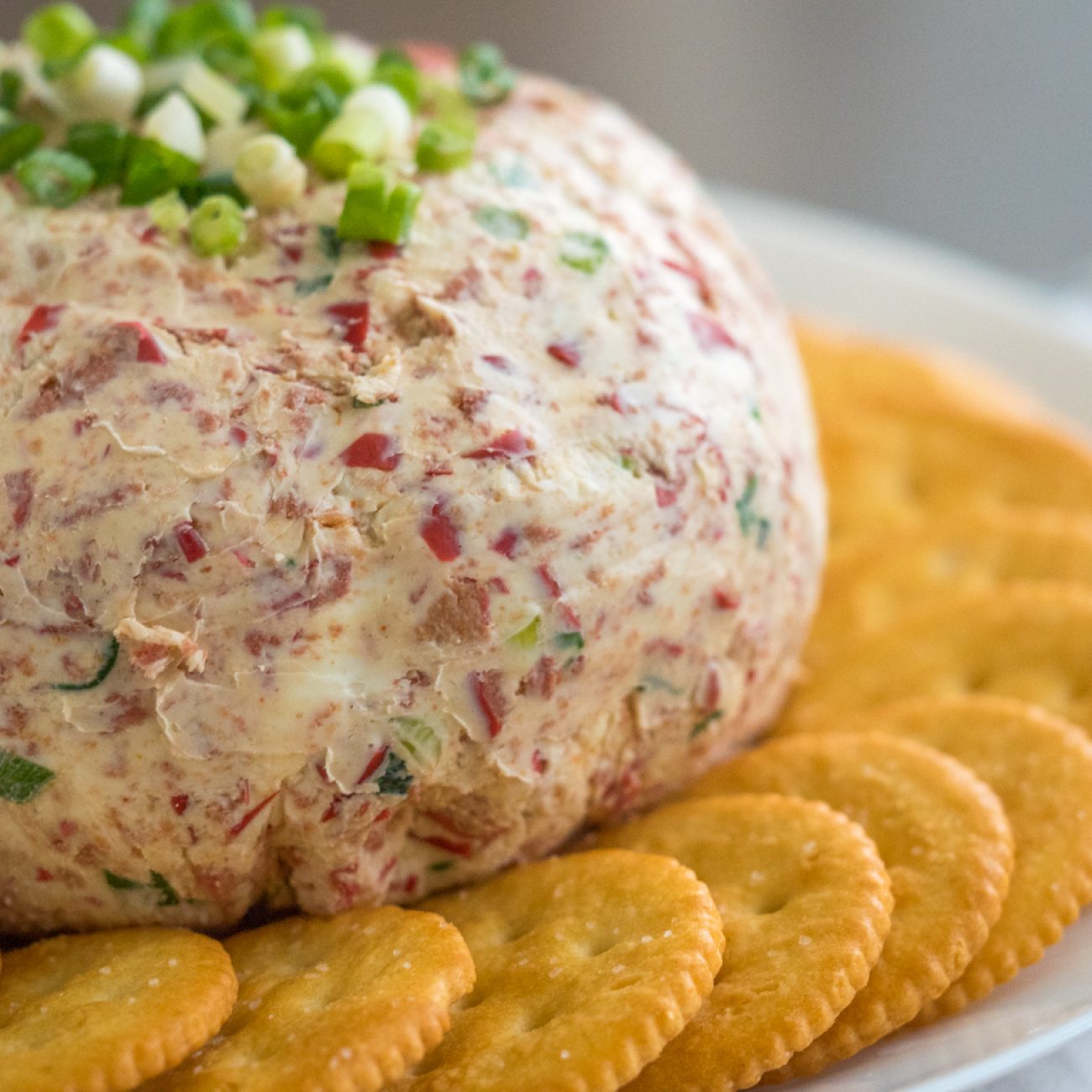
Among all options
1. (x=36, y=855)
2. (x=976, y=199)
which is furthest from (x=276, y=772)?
(x=976, y=199)

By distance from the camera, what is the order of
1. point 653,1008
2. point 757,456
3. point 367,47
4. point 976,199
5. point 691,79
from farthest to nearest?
1. point 691,79
2. point 976,199
3. point 367,47
4. point 757,456
5. point 653,1008

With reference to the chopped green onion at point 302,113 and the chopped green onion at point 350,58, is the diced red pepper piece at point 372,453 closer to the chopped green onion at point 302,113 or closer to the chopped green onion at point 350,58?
the chopped green onion at point 302,113

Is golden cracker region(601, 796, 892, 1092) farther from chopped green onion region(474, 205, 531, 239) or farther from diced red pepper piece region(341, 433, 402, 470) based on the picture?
chopped green onion region(474, 205, 531, 239)

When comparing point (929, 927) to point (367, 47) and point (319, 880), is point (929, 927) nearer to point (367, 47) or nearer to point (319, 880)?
point (319, 880)

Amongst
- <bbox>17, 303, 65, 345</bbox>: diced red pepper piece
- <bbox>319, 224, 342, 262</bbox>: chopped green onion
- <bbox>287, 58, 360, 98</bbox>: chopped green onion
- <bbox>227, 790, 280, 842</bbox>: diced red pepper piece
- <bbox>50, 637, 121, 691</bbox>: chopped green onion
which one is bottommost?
<bbox>227, 790, 280, 842</bbox>: diced red pepper piece

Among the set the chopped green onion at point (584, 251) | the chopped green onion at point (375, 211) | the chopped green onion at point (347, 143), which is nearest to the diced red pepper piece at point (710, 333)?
the chopped green onion at point (584, 251)

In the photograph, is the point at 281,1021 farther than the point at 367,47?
No

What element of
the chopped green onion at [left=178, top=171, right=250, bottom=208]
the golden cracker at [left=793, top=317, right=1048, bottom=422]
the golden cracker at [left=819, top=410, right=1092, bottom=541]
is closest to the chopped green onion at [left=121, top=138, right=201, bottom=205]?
the chopped green onion at [left=178, top=171, right=250, bottom=208]

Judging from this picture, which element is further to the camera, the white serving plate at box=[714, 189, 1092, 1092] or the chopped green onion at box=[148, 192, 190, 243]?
the white serving plate at box=[714, 189, 1092, 1092]
